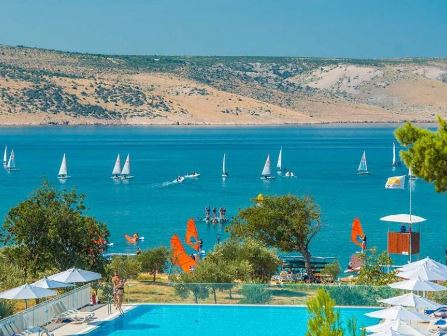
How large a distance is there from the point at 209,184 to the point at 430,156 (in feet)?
260

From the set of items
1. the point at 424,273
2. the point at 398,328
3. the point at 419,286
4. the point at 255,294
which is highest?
the point at 424,273

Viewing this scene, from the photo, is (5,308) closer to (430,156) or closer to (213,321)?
(213,321)

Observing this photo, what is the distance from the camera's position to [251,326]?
77.9 ft

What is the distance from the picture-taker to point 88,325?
23.0 metres

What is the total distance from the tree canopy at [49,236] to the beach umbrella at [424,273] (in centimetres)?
919

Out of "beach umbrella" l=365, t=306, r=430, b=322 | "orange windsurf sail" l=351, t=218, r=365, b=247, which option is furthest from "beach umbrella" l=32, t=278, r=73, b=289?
"orange windsurf sail" l=351, t=218, r=365, b=247

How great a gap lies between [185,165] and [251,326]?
98.2m

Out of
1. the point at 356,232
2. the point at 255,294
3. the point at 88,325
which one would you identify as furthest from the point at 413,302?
the point at 356,232

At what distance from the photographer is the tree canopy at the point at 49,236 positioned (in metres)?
27.6

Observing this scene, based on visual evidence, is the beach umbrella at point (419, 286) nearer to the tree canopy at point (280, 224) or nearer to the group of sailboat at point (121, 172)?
the tree canopy at point (280, 224)

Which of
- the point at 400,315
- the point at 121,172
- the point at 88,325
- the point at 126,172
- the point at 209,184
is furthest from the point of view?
the point at 121,172

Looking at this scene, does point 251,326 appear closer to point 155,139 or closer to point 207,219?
point 207,219

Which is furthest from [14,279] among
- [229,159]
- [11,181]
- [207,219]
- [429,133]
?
[229,159]

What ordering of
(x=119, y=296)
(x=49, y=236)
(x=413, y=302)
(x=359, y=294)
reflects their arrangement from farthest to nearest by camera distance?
(x=49, y=236) → (x=359, y=294) → (x=119, y=296) → (x=413, y=302)
